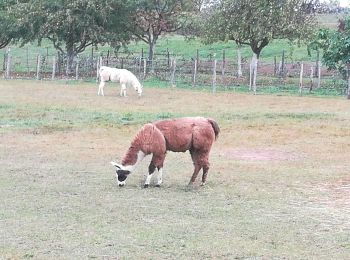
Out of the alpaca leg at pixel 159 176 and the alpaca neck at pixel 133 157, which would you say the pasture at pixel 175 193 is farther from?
the alpaca neck at pixel 133 157

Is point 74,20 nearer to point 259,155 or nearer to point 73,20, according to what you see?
point 73,20

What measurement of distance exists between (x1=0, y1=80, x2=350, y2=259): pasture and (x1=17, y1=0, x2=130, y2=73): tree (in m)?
19.1

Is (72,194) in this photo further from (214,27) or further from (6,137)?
(214,27)

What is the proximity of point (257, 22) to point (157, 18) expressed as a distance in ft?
28.1

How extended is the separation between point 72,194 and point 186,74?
103ft

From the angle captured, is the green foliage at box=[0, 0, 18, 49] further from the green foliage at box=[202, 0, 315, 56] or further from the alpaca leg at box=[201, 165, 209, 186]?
the alpaca leg at box=[201, 165, 209, 186]

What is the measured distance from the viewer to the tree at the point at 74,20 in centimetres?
4075

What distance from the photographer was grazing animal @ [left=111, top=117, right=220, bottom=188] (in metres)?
11.2

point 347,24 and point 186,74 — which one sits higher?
point 347,24

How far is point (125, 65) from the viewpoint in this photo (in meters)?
43.7

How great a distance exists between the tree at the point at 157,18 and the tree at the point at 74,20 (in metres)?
1.15

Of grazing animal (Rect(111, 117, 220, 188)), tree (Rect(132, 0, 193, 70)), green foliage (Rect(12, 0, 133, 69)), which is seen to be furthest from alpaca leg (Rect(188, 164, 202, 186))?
tree (Rect(132, 0, 193, 70))

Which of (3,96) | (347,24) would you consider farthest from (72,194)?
(347,24)

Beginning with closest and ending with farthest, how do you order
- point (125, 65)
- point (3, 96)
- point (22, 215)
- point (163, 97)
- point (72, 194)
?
point (22, 215) → point (72, 194) → point (3, 96) → point (163, 97) → point (125, 65)
